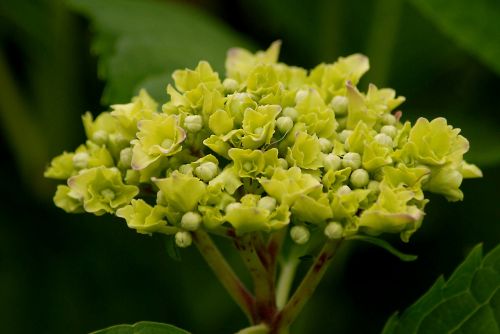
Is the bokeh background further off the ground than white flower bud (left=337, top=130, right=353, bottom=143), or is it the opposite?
white flower bud (left=337, top=130, right=353, bottom=143)

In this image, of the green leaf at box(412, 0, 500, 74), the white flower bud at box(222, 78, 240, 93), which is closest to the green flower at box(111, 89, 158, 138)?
the white flower bud at box(222, 78, 240, 93)

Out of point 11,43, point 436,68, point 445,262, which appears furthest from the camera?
point 11,43

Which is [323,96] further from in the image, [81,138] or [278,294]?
[81,138]

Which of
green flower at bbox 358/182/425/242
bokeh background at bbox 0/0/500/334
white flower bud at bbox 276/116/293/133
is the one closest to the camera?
green flower at bbox 358/182/425/242

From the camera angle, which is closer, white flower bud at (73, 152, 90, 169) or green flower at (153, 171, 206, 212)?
green flower at (153, 171, 206, 212)

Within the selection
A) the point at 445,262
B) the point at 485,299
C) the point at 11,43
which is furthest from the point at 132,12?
the point at 485,299

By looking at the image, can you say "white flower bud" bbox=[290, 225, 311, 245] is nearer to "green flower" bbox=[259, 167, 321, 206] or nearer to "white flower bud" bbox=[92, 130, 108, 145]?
"green flower" bbox=[259, 167, 321, 206]

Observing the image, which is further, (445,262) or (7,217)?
(7,217)
